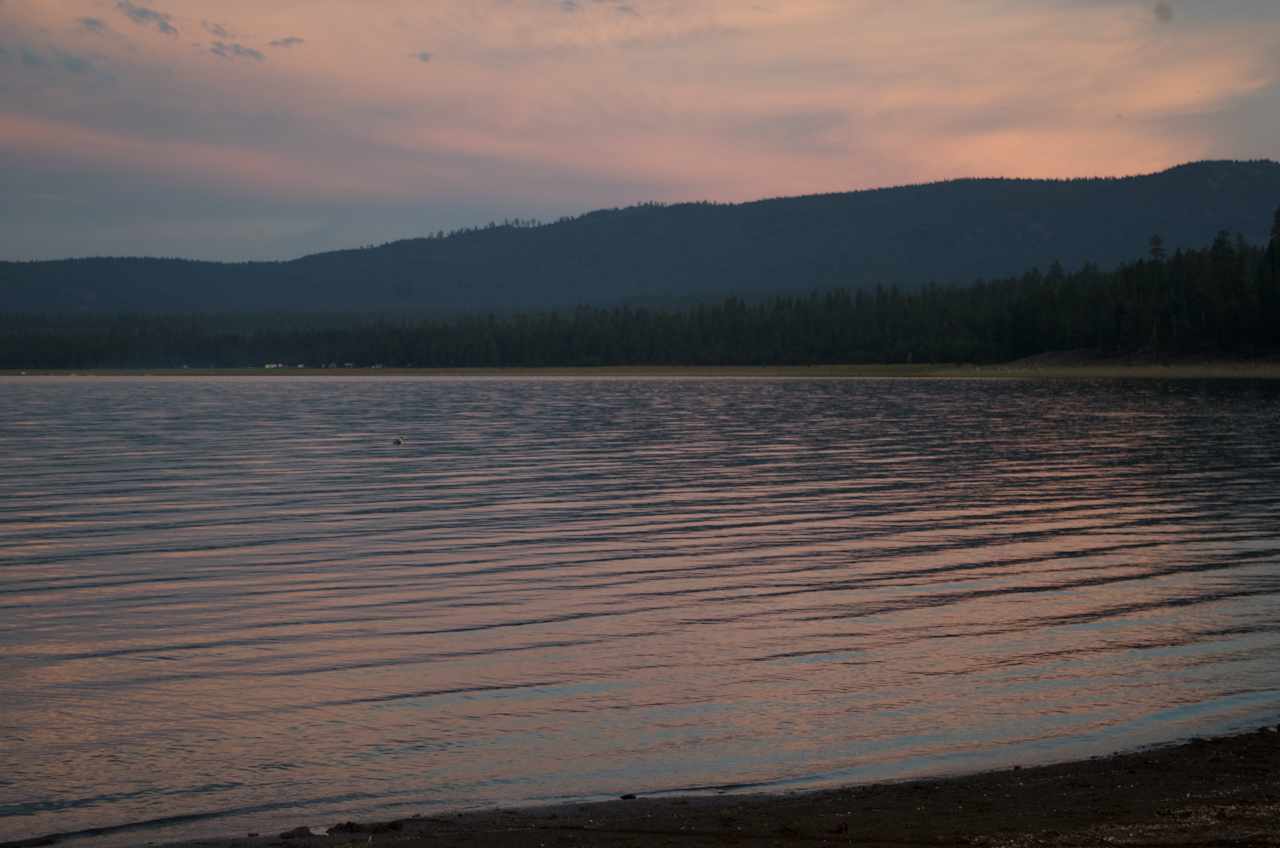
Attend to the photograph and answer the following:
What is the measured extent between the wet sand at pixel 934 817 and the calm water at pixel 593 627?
2.47ft

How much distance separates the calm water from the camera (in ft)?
45.3

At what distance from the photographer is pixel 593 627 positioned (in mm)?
20266

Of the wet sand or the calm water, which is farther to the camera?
the calm water

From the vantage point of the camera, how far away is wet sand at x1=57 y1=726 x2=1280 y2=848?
10898 millimetres

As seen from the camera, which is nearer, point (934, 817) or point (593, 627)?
point (934, 817)

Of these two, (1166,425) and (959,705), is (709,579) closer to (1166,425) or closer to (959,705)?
(959,705)

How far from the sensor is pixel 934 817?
453 inches

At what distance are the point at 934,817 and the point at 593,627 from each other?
9.28 metres

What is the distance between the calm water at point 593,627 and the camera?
1380 centimetres

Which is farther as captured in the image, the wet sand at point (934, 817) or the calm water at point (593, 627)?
the calm water at point (593, 627)

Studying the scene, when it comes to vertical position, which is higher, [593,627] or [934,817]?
[934,817]

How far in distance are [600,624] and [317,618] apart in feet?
13.9

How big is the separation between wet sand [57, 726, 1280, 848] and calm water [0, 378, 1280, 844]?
0.75m

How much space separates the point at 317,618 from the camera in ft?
68.8
